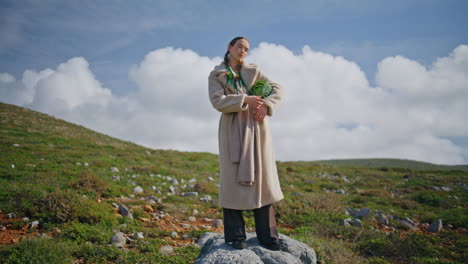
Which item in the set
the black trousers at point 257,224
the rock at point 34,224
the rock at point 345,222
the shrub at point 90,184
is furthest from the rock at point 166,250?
the rock at point 345,222

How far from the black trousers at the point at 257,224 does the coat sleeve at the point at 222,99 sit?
5.06 feet

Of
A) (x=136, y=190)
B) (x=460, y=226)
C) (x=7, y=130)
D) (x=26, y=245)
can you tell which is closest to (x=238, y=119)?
(x=26, y=245)

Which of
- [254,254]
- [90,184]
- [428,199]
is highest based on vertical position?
[90,184]

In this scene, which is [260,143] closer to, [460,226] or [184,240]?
[184,240]

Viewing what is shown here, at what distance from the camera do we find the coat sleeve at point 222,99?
4.16 metres

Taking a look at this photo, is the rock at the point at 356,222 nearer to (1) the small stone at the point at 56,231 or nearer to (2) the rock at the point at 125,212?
(2) the rock at the point at 125,212

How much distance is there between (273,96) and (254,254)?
2.35m

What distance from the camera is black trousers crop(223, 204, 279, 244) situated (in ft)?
14.4

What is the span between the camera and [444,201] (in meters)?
12.2

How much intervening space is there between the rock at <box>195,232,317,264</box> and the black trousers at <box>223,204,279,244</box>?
0.51ft

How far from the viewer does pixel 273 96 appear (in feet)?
14.9

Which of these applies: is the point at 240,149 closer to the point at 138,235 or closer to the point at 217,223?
the point at 138,235

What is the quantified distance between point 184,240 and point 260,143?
11.1 ft

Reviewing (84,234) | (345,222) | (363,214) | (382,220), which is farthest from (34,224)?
(382,220)
